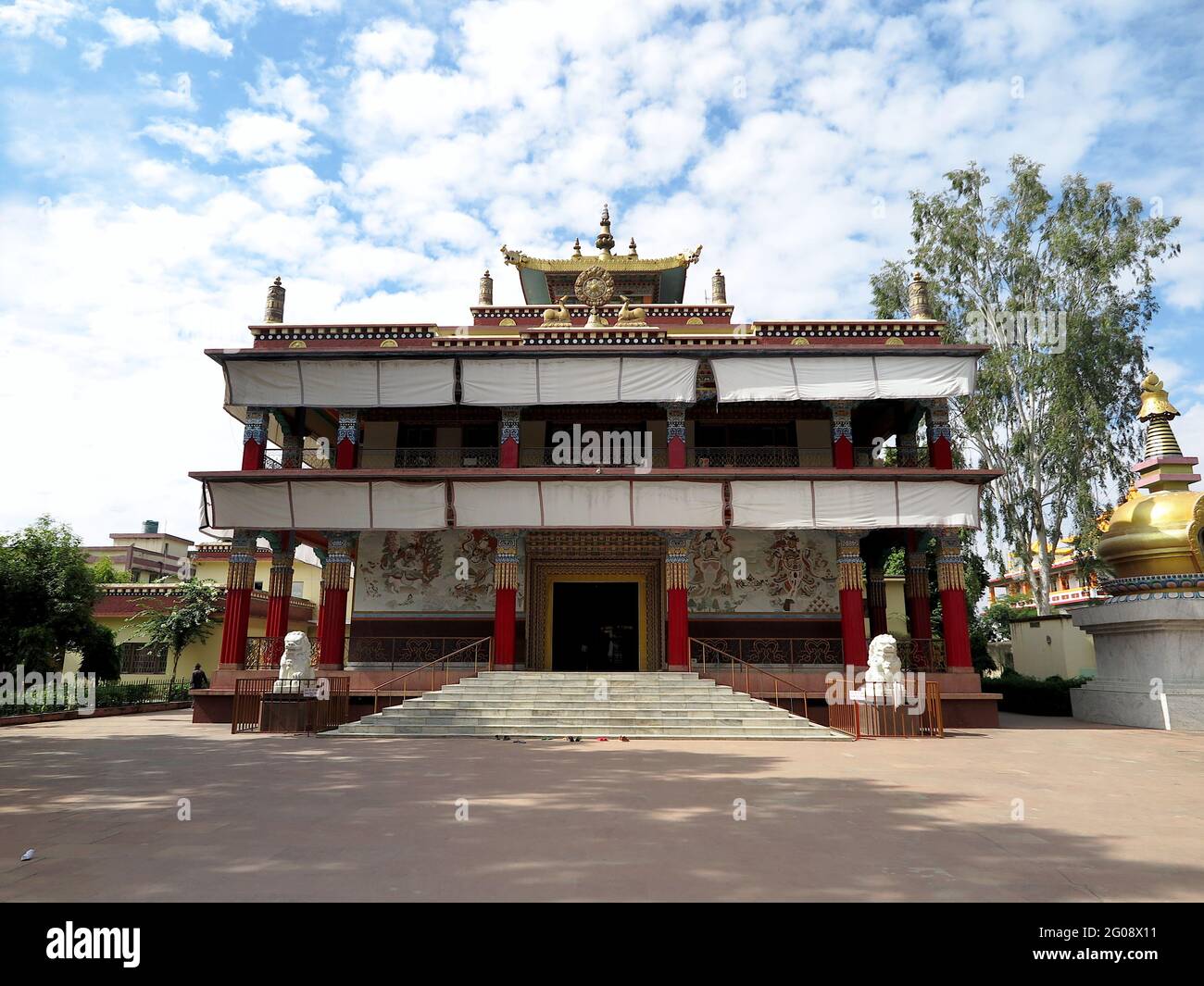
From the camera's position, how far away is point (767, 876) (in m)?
4.96

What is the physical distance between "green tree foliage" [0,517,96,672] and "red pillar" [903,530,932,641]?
25.9 meters

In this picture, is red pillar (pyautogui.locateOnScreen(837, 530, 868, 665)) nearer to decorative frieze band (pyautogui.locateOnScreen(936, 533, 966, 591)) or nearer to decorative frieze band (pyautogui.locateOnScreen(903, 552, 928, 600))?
decorative frieze band (pyautogui.locateOnScreen(936, 533, 966, 591))

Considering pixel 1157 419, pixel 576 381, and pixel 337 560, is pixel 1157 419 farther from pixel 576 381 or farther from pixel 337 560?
pixel 337 560

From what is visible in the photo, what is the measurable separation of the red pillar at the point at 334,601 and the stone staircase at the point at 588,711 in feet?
12.0

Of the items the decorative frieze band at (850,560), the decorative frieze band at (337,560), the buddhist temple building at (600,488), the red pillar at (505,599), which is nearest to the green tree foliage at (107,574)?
the buddhist temple building at (600,488)

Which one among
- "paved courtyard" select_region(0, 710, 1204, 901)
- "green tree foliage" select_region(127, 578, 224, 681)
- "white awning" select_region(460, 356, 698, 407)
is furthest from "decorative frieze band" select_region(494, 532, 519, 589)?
"green tree foliage" select_region(127, 578, 224, 681)

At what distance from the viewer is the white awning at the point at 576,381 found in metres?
19.6

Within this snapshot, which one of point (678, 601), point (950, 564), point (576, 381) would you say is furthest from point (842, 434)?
point (576, 381)

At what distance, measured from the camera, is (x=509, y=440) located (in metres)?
19.6

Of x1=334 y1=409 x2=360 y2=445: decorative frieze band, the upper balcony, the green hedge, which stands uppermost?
x1=334 y1=409 x2=360 y2=445: decorative frieze band

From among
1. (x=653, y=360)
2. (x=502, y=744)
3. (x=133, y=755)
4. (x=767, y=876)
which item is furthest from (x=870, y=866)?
(x=653, y=360)

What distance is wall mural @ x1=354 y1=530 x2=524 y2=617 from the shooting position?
21.3 meters

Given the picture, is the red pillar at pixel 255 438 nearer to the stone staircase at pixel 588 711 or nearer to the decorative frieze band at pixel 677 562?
the stone staircase at pixel 588 711

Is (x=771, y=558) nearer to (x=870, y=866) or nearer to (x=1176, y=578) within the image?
(x=1176, y=578)
